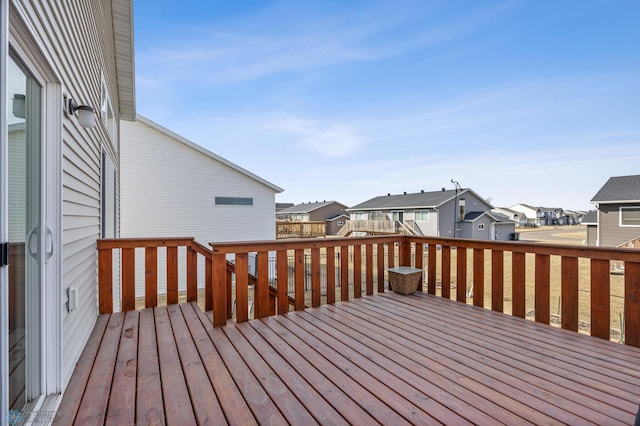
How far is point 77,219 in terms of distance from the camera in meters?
2.28

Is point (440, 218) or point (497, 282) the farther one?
point (440, 218)

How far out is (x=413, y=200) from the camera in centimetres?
2347

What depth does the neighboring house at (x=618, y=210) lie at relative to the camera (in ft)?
42.7

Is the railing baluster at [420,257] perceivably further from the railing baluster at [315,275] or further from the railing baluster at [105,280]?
the railing baluster at [105,280]

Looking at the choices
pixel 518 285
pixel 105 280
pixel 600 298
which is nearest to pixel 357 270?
pixel 518 285

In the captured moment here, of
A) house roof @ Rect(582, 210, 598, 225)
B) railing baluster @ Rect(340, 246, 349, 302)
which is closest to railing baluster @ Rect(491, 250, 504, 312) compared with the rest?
railing baluster @ Rect(340, 246, 349, 302)

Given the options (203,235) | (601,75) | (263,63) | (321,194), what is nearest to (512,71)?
(601,75)

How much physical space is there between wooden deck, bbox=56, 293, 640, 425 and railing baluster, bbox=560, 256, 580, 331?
156mm

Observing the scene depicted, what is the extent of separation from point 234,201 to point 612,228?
1670 centimetres

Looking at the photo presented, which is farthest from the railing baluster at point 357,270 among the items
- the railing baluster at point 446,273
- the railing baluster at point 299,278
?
the railing baluster at point 446,273

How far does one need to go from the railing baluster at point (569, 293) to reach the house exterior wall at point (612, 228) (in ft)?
49.4

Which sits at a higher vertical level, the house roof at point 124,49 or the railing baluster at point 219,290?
the house roof at point 124,49

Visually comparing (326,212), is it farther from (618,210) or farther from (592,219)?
(618,210)

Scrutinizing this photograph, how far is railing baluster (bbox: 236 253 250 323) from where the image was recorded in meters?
2.95
